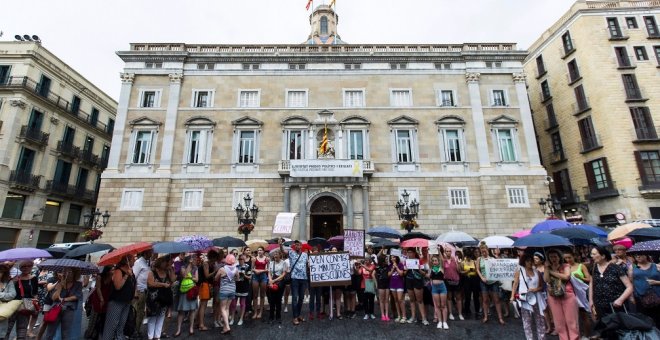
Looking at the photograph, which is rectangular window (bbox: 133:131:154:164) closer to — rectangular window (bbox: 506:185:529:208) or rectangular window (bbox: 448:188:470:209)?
rectangular window (bbox: 448:188:470:209)

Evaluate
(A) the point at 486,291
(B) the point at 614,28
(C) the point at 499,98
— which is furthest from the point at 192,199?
(B) the point at 614,28

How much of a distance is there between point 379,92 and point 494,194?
34.5 feet

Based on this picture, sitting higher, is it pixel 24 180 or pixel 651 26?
pixel 651 26

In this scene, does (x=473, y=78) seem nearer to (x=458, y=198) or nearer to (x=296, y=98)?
(x=458, y=198)

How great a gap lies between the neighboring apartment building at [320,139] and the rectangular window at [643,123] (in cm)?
767

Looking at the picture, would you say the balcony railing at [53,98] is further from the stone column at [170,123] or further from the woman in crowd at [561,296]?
the woman in crowd at [561,296]

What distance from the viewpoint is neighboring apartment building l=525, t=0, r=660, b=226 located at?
21.4m

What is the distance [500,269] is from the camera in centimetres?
864

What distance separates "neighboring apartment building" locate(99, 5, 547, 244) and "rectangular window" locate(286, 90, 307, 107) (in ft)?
0.35

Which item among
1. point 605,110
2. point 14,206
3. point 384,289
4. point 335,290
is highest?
point 605,110

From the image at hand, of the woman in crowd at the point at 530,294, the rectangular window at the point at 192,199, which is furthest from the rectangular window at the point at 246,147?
the woman in crowd at the point at 530,294

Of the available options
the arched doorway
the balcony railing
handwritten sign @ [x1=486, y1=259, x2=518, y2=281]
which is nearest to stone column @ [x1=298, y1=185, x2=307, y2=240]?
the arched doorway

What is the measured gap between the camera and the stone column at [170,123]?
2103cm

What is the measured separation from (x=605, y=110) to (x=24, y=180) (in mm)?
42968
